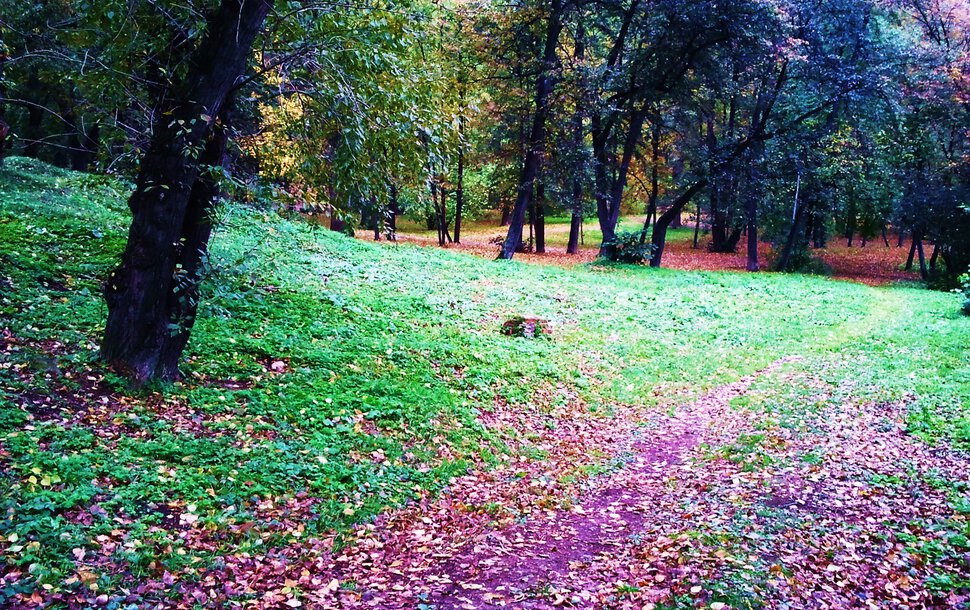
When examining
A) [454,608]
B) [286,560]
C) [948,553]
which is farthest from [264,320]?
[948,553]

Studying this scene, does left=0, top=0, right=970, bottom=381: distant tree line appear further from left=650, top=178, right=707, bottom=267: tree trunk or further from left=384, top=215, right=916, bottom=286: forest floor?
left=384, top=215, right=916, bottom=286: forest floor

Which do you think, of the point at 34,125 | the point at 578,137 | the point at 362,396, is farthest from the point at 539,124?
the point at 34,125

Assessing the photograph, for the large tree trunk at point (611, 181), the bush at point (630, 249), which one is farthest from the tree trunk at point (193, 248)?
the bush at point (630, 249)

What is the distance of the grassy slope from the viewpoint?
4996 mm

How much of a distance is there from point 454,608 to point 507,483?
2310 mm

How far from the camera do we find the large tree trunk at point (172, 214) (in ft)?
20.4

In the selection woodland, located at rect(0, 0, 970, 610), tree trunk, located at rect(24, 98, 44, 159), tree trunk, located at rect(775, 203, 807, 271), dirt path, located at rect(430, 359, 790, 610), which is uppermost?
tree trunk, located at rect(24, 98, 44, 159)

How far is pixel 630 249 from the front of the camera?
84.4 ft

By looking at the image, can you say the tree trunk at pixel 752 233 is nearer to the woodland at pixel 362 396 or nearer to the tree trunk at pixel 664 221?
the tree trunk at pixel 664 221

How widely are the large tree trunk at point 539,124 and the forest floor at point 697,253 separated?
2.21 meters

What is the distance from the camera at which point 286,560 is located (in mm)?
4719

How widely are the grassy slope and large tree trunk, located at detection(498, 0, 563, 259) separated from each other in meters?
7.52

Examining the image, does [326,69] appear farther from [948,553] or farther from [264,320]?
[948,553]

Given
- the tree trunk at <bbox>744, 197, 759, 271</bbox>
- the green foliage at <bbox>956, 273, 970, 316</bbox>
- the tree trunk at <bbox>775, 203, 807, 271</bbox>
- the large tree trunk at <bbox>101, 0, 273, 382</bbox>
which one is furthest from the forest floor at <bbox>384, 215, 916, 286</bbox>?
the large tree trunk at <bbox>101, 0, 273, 382</bbox>
